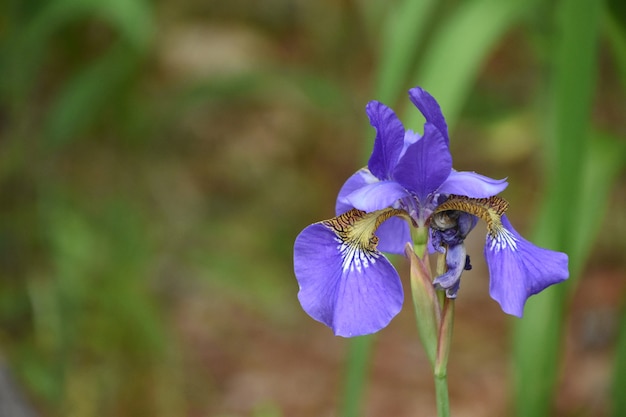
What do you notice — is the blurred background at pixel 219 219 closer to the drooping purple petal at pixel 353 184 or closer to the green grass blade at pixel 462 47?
the green grass blade at pixel 462 47

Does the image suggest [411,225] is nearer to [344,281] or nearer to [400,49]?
[344,281]

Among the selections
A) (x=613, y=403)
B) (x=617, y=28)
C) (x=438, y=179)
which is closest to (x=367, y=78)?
(x=617, y=28)

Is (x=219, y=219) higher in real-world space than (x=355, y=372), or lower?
higher

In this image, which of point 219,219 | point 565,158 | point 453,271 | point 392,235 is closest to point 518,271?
point 453,271

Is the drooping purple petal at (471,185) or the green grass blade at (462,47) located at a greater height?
the green grass blade at (462,47)

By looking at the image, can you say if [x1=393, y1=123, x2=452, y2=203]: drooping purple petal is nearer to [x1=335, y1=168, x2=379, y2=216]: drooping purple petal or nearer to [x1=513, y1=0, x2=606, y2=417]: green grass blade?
[x1=335, y1=168, x2=379, y2=216]: drooping purple petal

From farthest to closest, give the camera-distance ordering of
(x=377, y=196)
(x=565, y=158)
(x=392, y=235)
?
(x=565, y=158) → (x=392, y=235) → (x=377, y=196)

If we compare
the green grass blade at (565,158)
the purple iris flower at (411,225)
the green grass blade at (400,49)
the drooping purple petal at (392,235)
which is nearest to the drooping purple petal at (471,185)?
the purple iris flower at (411,225)

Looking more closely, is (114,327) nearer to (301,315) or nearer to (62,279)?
(62,279)
